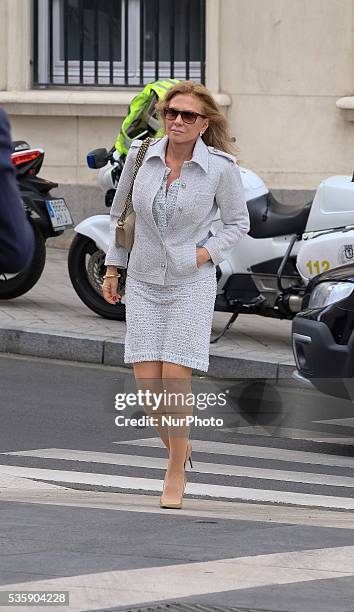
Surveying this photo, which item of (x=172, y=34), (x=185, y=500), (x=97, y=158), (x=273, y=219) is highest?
(x=172, y=34)

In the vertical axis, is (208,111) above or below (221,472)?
above

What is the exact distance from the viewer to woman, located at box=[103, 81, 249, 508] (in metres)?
6.37

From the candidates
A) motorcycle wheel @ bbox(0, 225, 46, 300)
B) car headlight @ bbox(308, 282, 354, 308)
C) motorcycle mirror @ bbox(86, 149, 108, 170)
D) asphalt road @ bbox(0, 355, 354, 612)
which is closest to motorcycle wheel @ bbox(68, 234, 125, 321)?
motorcycle wheel @ bbox(0, 225, 46, 300)

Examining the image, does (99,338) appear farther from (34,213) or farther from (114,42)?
(114,42)

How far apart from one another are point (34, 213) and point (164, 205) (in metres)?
5.66

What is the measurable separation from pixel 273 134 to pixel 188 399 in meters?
8.83

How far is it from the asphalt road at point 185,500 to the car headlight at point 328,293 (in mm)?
765

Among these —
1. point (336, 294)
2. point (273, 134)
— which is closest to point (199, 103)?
point (336, 294)

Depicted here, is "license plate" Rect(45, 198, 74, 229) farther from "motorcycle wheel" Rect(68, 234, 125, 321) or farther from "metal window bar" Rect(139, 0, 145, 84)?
"metal window bar" Rect(139, 0, 145, 84)

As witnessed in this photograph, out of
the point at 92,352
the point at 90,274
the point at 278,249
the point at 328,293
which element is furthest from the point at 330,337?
the point at 90,274

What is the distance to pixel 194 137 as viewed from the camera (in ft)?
21.2

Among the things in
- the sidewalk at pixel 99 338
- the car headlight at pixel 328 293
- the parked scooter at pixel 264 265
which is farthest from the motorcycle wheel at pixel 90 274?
the car headlight at pixel 328 293

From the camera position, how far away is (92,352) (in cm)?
1070

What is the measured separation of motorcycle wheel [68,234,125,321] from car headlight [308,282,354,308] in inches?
132
